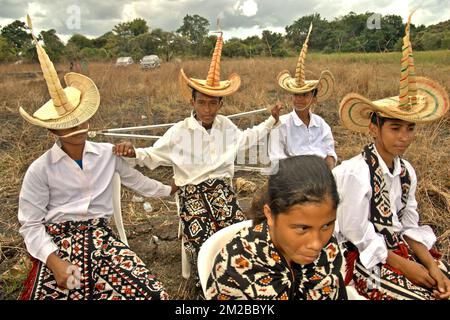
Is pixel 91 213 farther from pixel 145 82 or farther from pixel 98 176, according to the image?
pixel 145 82

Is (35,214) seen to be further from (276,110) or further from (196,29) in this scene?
(196,29)

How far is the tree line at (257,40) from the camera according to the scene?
5564 mm

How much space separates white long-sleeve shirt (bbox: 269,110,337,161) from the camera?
3414 mm

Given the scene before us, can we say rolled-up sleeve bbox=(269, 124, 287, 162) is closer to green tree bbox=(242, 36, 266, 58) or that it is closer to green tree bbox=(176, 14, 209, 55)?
green tree bbox=(242, 36, 266, 58)

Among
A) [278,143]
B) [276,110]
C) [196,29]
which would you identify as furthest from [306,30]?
[196,29]

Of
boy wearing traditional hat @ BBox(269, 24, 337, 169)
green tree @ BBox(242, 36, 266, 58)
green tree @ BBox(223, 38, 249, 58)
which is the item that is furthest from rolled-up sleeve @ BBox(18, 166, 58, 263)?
green tree @ BBox(223, 38, 249, 58)

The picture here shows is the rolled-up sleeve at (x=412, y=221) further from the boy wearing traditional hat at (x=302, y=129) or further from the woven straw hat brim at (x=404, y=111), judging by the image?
the boy wearing traditional hat at (x=302, y=129)

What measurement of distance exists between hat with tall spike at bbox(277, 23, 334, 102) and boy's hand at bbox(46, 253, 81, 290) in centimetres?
244

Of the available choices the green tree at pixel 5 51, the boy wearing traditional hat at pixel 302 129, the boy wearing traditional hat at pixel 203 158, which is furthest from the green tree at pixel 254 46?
the green tree at pixel 5 51

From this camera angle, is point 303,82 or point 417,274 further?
point 303,82

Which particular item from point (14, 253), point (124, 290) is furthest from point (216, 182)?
point (14, 253)

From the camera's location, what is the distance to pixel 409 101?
1781mm

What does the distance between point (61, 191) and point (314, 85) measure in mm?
2401

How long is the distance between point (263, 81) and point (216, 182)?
23.2 feet
